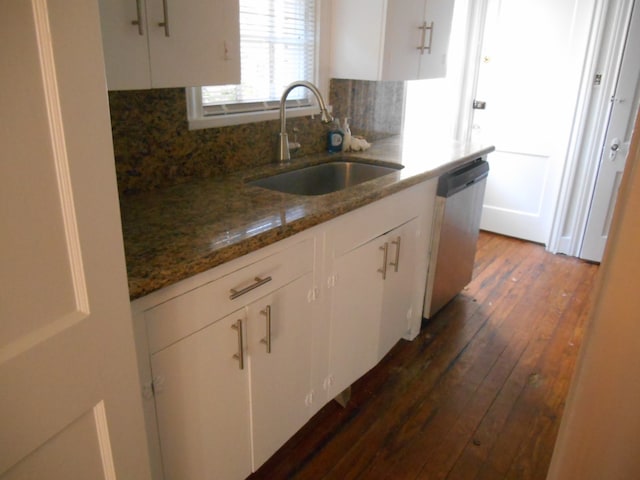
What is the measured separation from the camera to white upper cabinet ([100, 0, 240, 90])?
119 cm

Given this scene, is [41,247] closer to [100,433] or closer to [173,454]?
[100,433]

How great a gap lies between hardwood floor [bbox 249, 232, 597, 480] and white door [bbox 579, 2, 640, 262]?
2.46 ft

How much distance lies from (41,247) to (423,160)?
2.02 m

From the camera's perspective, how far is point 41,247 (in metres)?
0.66

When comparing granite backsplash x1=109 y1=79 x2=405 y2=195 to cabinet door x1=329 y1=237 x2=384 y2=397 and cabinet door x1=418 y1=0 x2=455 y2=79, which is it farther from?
cabinet door x1=329 y1=237 x2=384 y2=397

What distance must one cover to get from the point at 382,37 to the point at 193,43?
1.20 meters

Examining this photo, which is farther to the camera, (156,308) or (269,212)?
(269,212)

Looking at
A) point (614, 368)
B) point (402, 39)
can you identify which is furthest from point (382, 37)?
point (614, 368)

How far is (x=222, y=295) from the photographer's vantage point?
1255 mm

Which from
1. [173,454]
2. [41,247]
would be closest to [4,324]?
[41,247]

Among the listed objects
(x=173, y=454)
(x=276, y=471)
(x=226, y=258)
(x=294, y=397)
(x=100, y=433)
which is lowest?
(x=276, y=471)

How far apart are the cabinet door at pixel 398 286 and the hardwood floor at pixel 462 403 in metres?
0.17

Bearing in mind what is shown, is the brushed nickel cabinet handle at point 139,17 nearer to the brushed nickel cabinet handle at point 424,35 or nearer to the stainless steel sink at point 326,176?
the stainless steel sink at point 326,176

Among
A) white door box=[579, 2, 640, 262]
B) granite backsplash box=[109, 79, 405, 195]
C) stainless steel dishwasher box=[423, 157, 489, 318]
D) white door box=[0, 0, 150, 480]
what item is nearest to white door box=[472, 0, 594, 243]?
white door box=[579, 2, 640, 262]
